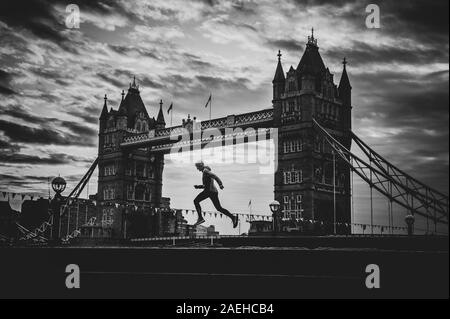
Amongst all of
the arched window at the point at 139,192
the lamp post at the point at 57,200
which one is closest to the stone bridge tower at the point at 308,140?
the arched window at the point at 139,192

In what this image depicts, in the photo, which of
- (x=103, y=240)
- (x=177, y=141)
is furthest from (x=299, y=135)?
(x=103, y=240)

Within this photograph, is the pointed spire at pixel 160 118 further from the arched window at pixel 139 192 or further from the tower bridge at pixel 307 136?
the tower bridge at pixel 307 136

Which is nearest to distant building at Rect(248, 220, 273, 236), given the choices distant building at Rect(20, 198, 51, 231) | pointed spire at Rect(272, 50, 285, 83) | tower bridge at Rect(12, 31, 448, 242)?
tower bridge at Rect(12, 31, 448, 242)

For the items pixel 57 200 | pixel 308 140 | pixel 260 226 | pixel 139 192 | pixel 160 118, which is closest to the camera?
pixel 57 200

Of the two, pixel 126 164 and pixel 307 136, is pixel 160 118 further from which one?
pixel 307 136

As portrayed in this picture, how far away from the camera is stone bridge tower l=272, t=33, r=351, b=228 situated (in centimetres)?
4981

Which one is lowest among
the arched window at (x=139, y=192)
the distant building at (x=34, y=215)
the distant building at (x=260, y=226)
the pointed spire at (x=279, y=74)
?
the distant building at (x=260, y=226)

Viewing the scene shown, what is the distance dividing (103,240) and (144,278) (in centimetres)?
5031

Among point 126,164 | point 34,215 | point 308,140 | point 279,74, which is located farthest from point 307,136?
point 34,215

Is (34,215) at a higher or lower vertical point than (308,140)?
lower

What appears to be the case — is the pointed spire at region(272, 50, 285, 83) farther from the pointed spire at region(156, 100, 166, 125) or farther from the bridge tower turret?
the pointed spire at region(156, 100, 166, 125)

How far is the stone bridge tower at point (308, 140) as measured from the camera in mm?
49812

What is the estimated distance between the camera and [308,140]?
49.6 meters

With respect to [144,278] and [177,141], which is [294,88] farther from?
[144,278]
